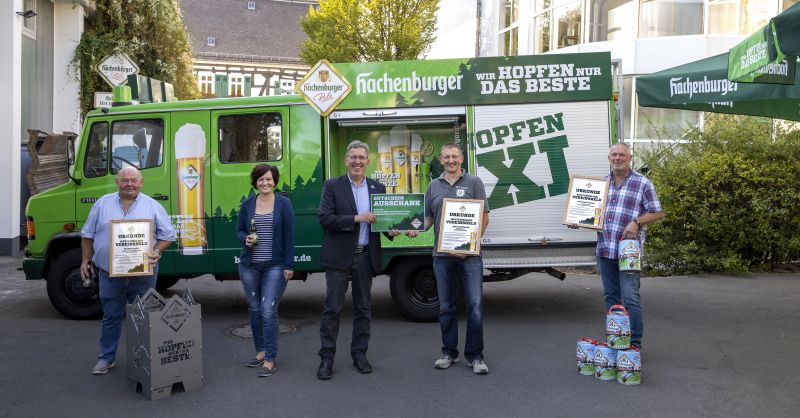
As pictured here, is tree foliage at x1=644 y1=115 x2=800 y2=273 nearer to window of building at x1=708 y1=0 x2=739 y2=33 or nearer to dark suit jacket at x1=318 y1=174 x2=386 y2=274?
dark suit jacket at x1=318 y1=174 x2=386 y2=274

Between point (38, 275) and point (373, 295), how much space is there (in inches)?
160

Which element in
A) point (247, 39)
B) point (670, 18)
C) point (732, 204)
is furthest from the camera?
point (247, 39)

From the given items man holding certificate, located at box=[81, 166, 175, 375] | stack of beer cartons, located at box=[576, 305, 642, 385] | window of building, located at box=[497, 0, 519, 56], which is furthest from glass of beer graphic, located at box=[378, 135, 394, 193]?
window of building, located at box=[497, 0, 519, 56]

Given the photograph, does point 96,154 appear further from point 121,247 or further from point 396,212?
point 396,212

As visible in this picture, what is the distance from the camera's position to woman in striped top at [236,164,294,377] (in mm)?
6398

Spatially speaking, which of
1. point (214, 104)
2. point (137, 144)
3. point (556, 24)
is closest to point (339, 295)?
point (214, 104)

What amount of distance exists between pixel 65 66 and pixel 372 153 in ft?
38.8

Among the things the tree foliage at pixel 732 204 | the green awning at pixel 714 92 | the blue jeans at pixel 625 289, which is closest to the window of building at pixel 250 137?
the blue jeans at pixel 625 289

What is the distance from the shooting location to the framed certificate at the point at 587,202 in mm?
6781

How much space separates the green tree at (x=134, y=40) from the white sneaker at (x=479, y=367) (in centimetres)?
1358

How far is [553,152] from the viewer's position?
319 inches

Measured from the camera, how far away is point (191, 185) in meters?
8.45

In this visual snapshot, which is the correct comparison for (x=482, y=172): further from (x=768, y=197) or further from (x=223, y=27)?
(x=223, y=27)

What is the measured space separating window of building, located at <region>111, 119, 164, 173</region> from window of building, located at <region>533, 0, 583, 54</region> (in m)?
15.6
